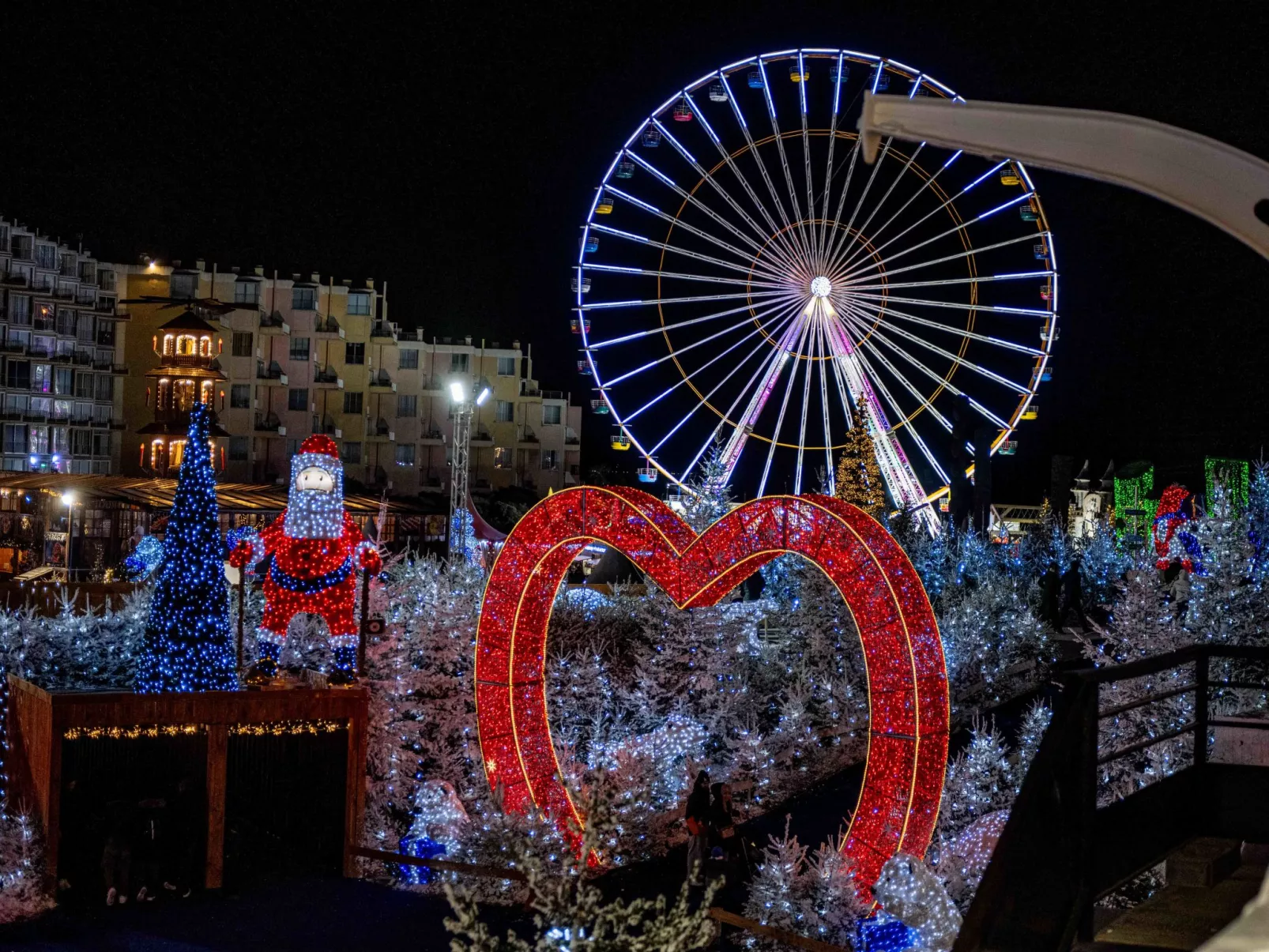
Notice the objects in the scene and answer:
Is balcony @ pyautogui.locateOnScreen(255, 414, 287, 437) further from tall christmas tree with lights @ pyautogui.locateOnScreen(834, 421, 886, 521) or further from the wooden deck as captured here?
the wooden deck

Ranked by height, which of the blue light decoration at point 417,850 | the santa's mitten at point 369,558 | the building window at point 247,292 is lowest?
the blue light decoration at point 417,850

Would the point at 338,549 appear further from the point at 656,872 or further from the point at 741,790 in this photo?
the point at 741,790

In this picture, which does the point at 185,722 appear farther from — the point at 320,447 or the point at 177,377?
the point at 177,377

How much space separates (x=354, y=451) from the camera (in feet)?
190

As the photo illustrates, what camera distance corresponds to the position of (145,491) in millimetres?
34000

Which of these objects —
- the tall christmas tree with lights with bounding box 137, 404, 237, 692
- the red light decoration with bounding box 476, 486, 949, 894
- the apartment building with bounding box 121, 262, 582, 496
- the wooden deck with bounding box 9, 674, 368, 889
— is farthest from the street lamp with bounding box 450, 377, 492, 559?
the apartment building with bounding box 121, 262, 582, 496

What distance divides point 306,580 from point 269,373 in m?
43.1

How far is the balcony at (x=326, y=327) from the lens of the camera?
55906 mm

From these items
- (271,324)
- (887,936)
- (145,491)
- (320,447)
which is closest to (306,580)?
(320,447)

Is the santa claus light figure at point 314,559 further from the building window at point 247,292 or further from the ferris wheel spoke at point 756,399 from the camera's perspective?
the building window at point 247,292

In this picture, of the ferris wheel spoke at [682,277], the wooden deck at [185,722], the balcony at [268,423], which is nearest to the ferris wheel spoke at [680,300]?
the ferris wheel spoke at [682,277]

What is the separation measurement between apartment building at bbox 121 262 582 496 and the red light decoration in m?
39.2

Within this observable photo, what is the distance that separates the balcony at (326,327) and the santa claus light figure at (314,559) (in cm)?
4369

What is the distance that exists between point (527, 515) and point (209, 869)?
400 cm
